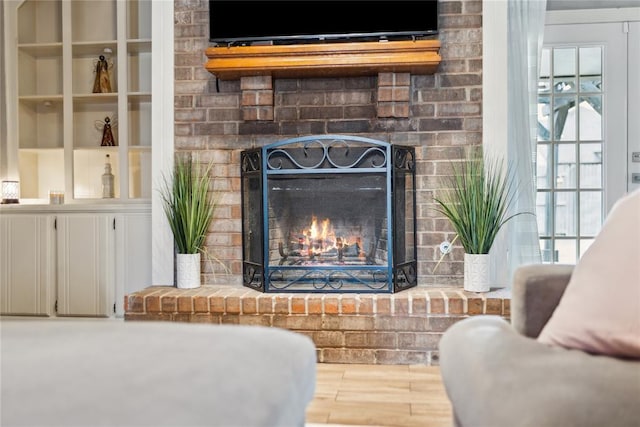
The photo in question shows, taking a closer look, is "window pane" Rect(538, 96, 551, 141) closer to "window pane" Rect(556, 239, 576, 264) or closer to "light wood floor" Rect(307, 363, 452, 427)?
"window pane" Rect(556, 239, 576, 264)

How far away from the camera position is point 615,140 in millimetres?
3545

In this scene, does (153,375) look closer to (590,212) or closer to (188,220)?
(188,220)

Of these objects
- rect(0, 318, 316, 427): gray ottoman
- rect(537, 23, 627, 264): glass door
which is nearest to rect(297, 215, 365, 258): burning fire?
rect(537, 23, 627, 264): glass door

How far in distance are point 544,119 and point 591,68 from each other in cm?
41

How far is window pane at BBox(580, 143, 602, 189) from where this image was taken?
3.58 metres

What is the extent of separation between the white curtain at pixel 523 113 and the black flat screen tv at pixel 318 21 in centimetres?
60

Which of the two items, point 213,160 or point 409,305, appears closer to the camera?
point 409,305

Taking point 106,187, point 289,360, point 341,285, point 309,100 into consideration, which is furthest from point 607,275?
point 106,187

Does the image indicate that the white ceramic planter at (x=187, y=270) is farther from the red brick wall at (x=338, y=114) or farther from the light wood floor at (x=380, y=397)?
the light wood floor at (x=380, y=397)

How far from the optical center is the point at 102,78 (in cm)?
376

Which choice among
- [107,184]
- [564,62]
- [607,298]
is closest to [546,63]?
[564,62]

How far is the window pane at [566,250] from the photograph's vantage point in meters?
3.64

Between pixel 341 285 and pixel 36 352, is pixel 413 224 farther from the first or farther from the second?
pixel 36 352

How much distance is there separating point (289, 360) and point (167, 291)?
78.7 inches
